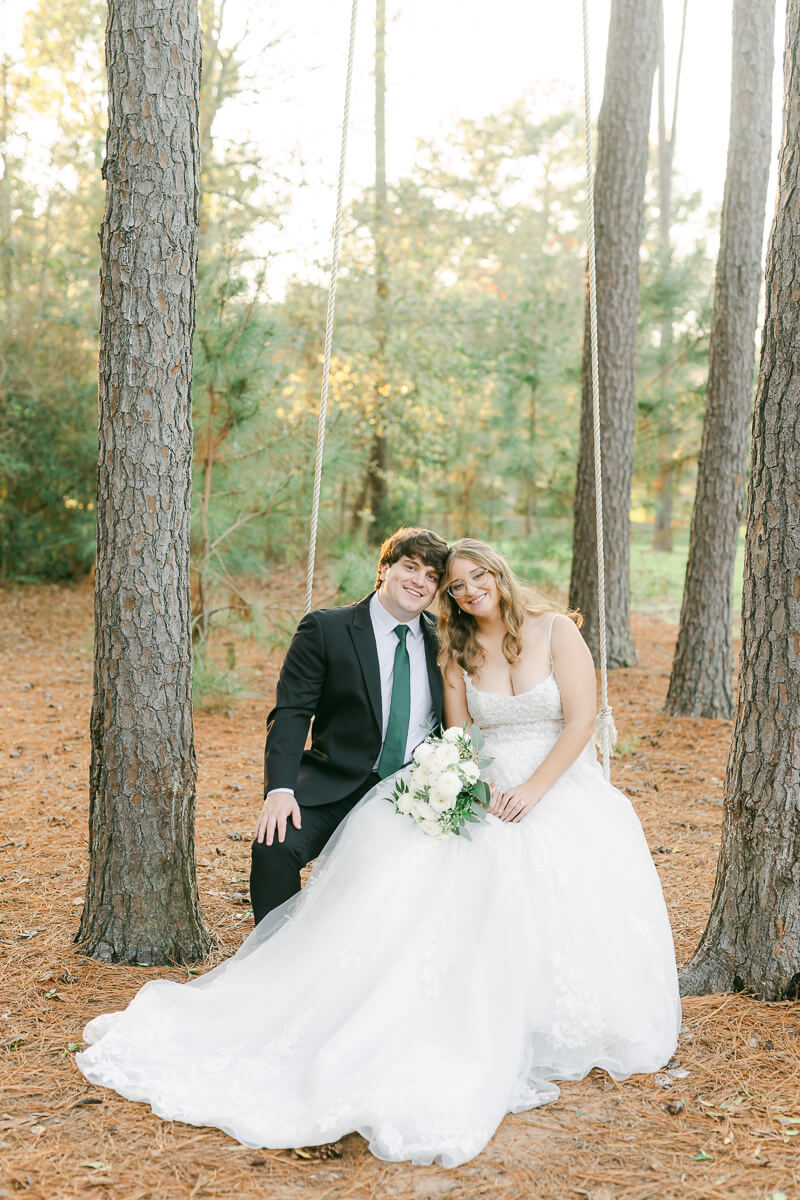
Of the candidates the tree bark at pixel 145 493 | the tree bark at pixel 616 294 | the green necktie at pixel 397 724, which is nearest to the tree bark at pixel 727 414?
the tree bark at pixel 616 294

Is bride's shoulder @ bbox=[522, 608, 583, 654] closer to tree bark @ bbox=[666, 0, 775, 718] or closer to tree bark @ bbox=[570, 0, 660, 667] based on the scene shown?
tree bark @ bbox=[666, 0, 775, 718]

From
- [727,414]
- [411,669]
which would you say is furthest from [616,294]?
[411,669]

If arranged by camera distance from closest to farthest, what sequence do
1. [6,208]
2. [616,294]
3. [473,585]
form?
[473,585], [616,294], [6,208]

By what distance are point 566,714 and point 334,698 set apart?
753 mm

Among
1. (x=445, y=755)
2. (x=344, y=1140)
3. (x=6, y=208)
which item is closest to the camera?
(x=344, y=1140)

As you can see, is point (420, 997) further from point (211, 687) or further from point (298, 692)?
point (211, 687)

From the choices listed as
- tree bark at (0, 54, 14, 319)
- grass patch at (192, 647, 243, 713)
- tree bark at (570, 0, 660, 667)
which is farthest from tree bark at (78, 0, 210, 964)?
tree bark at (0, 54, 14, 319)

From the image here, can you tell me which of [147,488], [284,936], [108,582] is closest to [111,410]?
[147,488]

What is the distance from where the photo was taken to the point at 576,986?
8.84 ft

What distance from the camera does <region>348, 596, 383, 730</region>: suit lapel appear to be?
129 inches

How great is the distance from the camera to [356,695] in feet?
10.8

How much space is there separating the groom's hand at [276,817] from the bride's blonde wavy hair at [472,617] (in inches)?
27.2

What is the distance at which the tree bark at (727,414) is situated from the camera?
6.56 metres

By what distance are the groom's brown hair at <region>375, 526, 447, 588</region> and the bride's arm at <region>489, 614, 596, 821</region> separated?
0.43m
